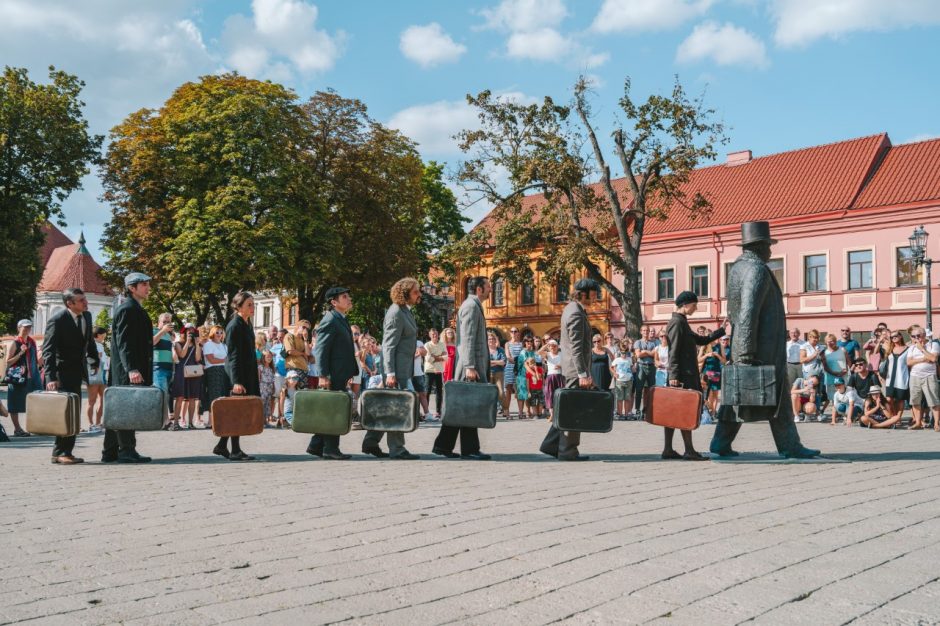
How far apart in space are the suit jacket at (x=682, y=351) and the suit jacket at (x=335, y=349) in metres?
3.46

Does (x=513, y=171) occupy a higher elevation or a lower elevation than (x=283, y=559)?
higher

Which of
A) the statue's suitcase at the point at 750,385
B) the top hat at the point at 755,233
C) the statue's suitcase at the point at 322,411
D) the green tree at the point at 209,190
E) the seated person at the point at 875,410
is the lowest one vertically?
the seated person at the point at 875,410

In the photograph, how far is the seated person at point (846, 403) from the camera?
17.1 m

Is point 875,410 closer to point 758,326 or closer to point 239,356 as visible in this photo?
point 758,326

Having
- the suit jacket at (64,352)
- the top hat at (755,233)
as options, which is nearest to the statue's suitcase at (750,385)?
the top hat at (755,233)

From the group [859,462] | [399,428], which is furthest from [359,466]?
[859,462]

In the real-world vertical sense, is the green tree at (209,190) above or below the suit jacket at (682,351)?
above

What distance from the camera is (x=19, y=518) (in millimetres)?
6211

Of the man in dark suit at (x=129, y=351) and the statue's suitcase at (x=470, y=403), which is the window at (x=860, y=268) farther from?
the man in dark suit at (x=129, y=351)

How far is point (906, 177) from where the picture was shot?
4197cm

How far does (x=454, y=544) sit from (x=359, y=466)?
431cm

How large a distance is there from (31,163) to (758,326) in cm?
3851

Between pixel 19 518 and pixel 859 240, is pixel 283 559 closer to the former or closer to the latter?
pixel 19 518

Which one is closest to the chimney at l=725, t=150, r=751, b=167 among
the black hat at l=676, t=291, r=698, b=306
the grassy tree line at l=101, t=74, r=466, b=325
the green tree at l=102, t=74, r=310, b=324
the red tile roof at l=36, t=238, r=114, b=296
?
the grassy tree line at l=101, t=74, r=466, b=325
